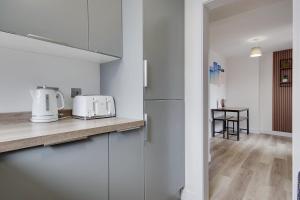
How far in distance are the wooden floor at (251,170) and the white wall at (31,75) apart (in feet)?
6.00

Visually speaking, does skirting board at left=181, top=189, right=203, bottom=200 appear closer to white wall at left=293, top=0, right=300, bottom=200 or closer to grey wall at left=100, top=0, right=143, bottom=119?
white wall at left=293, top=0, right=300, bottom=200

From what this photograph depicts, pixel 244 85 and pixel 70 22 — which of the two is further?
pixel 244 85

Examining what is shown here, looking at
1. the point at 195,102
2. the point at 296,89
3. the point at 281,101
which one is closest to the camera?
the point at 296,89

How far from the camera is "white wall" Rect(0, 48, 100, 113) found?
1.16 m

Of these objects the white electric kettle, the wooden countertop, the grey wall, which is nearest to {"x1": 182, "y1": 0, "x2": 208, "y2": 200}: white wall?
the grey wall

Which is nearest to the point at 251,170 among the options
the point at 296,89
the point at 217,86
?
the point at 296,89

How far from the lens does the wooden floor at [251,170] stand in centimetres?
191

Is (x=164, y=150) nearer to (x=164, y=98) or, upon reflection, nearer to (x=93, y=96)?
(x=164, y=98)

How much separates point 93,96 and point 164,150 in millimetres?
751

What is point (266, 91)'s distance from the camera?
16.0 feet

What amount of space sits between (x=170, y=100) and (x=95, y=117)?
25.9 inches

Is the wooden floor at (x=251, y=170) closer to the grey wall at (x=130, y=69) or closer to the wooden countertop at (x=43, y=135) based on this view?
the grey wall at (x=130, y=69)

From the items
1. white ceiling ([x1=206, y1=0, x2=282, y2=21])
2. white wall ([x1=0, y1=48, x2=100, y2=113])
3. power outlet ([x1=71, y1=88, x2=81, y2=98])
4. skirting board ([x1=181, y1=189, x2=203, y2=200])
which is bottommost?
skirting board ([x1=181, y1=189, x2=203, y2=200])

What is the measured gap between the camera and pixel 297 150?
1.14m
